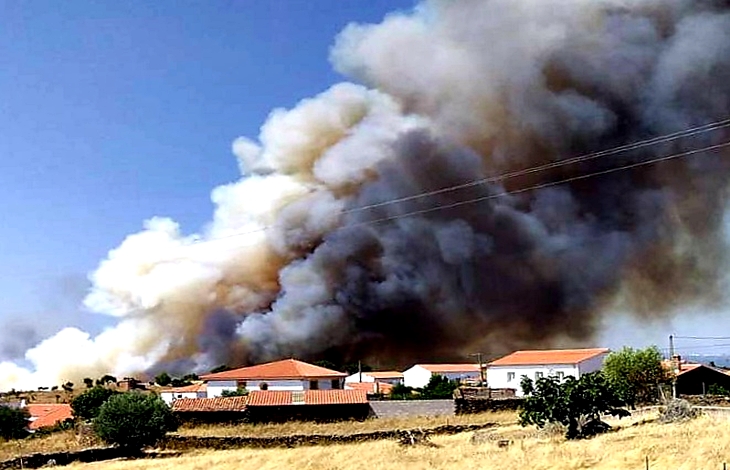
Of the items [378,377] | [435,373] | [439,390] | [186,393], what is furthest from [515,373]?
[186,393]

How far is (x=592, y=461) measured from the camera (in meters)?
16.0

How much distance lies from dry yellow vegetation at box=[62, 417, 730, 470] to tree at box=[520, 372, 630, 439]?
2.34 ft

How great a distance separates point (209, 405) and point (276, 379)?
35.1 ft

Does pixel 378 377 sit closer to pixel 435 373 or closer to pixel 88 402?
pixel 435 373

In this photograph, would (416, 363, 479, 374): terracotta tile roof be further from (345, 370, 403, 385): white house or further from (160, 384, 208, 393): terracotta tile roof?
(160, 384, 208, 393): terracotta tile roof

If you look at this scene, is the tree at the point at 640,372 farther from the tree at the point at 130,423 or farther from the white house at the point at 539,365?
the tree at the point at 130,423

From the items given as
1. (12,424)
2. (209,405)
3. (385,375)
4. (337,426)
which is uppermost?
(385,375)

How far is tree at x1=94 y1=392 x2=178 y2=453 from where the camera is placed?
26328 mm

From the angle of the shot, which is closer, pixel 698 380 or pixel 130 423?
pixel 130 423

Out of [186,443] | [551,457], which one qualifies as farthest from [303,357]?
[551,457]

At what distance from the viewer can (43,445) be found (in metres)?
28.4

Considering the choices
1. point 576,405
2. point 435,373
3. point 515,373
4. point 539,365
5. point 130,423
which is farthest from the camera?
point 435,373

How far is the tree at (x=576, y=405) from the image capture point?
72.6ft

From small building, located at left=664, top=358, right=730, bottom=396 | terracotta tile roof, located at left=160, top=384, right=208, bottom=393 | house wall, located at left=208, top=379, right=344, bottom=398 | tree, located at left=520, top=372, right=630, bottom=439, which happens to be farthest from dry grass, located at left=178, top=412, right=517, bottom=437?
terracotta tile roof, located at left=160, top=384, right=208, bottom=393
